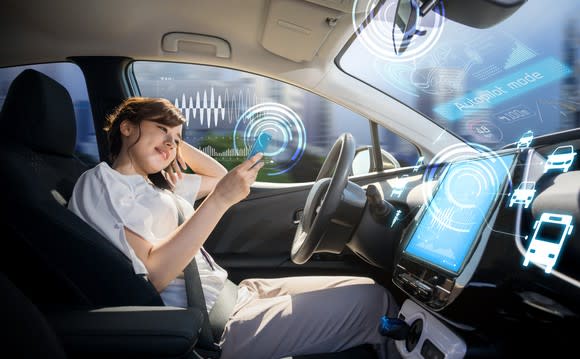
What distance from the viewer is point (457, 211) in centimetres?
100

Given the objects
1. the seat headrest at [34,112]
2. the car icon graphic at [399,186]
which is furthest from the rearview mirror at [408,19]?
the seat headrest at [34,112]

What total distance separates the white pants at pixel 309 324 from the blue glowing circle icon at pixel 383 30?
0.78 meters

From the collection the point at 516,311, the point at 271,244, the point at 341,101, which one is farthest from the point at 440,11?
the point at 271,244

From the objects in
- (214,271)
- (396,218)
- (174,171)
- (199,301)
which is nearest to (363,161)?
(396,218)

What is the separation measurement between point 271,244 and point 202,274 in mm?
852

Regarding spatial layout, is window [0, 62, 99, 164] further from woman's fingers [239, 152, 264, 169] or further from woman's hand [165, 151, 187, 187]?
woman's fingers [239, 152, 264, 169]

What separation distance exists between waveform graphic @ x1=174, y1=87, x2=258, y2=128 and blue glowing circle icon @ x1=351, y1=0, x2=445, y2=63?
57cm

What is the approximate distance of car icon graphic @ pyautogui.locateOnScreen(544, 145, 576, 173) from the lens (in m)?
0.84

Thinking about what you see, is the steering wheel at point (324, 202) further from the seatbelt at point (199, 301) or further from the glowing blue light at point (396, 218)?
the seatbelt at point (199, 301)

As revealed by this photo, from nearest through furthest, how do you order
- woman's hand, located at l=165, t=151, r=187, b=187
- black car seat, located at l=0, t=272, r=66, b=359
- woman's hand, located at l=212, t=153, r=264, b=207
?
1. black car seat, located at l=0, t=272, r=66, b=359
2. woman's hand, located at l=212, t=153, r=264, b=207
3. woman's hand, located at l=165, t=151, r=187, b=187

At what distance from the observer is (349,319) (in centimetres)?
107

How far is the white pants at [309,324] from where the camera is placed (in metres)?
1.04

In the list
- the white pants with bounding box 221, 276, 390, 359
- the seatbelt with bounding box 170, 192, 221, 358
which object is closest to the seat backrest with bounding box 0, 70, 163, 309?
the seatbelt with bounding box 170, 192, 221, 358

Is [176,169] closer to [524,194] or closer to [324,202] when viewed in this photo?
[324,202]
